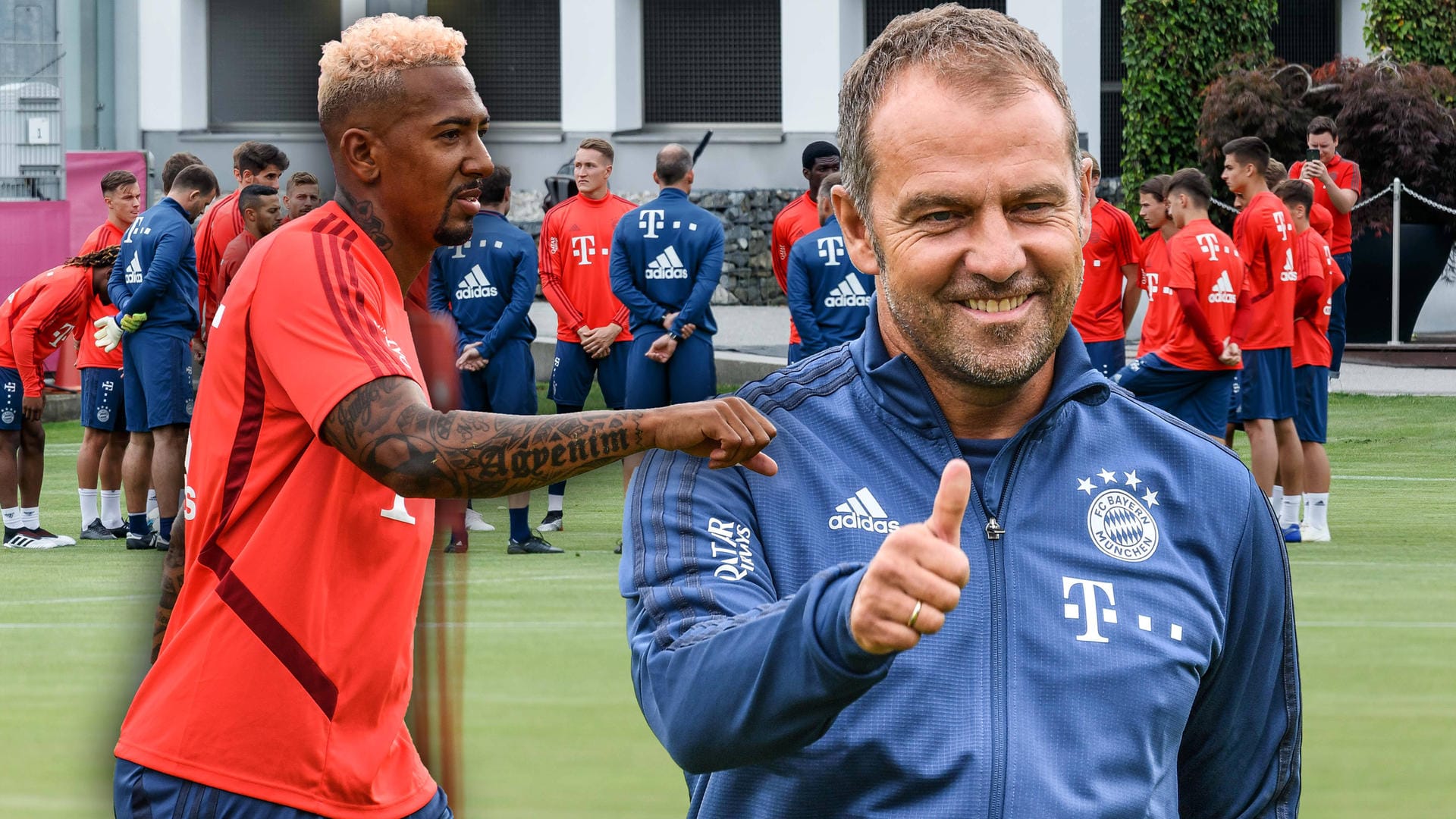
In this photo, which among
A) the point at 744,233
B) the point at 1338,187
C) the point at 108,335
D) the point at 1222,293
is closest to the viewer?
the point at 1222,293

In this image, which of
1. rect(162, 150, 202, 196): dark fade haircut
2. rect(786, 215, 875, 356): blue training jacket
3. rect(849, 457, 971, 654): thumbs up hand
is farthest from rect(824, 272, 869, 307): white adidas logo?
rect(849, 457, 971, 654): thumbs up hand

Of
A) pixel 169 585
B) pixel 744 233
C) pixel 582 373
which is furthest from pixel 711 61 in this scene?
pixel 169 585

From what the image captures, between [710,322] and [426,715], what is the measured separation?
7.32 meters

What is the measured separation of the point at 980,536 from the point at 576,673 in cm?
480

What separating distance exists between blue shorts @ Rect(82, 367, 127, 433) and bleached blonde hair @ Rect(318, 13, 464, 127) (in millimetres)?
8089

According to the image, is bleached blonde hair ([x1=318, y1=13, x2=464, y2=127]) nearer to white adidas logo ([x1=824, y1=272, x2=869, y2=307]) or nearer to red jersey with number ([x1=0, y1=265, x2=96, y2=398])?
white adidas logo ([x1=824, y1=272, x2=869, y2=307])

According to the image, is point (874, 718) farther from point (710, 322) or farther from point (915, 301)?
point (710, 322)

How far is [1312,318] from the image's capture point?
410 inches

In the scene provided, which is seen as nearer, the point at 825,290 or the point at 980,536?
the point at 980,536

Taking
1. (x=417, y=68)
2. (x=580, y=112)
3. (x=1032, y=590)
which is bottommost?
(x=1032, y=590)

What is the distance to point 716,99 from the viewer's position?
1057 inches

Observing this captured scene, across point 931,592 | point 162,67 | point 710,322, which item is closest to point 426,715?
point 931,592

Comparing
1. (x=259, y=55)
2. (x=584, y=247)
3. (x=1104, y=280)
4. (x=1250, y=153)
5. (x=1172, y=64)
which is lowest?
(x=1104, y=280)

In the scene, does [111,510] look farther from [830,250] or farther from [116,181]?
[830,250]
